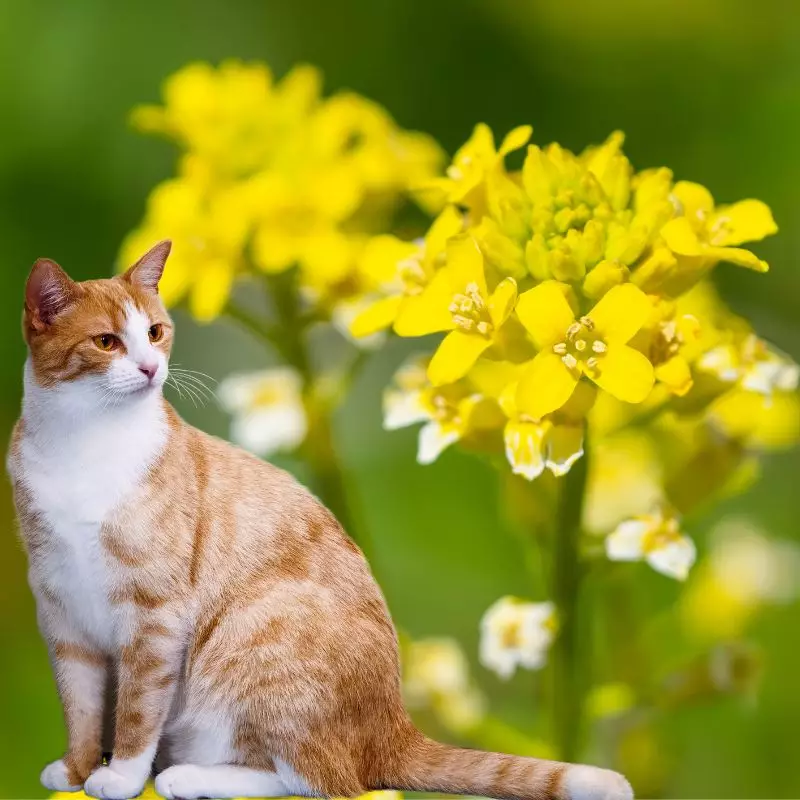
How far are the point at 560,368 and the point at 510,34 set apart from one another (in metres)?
1.25

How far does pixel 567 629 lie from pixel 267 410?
407 mm

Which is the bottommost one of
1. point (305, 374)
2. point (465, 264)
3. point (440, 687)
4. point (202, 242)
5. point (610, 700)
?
point (440, 687)

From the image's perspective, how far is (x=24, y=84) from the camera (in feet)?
6.19

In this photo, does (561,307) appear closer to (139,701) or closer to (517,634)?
(517,634)

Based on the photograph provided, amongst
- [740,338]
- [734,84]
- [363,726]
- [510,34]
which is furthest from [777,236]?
[363,726]

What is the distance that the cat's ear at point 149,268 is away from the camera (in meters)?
0.88

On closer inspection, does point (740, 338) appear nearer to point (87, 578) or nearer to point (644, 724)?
point (644, 724)

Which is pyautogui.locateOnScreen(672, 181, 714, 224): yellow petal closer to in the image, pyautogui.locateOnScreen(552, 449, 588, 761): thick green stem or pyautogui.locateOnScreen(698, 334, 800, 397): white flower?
pyautogui.locateOnScreen(698, 334, 800, 397): white flower

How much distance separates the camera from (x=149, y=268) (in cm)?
88

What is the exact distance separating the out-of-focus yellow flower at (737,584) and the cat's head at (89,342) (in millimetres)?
789

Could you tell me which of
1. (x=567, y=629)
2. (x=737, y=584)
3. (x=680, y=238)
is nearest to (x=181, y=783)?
(x=567, y=629)

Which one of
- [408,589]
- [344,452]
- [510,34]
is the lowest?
[408,589]

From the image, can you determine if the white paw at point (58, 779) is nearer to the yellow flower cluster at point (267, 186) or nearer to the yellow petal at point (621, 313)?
the yellow flower cluster at point (267, 186)

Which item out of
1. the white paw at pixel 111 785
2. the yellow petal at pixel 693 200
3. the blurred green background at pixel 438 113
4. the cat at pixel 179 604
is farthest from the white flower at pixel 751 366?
the blurred green background at pixel 438 113
